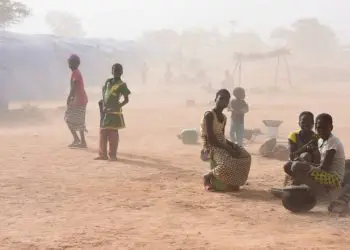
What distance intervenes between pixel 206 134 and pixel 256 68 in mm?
39552

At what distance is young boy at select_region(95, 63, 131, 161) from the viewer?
8570 millimetres

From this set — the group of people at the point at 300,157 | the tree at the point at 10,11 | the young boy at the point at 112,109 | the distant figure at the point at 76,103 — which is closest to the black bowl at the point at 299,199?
the group of people at the point at 300,157

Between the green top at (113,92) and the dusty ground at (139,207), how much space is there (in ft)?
3.29

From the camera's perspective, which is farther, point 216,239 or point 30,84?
point 30,84

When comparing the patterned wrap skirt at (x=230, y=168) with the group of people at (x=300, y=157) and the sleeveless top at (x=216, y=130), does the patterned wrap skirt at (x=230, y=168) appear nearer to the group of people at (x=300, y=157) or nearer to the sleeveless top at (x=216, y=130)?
the group of people at (x=300, y=157)

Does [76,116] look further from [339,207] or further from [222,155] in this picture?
[339,207]

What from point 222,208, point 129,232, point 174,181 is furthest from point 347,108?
point 129,232

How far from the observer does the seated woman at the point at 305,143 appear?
5.80 m

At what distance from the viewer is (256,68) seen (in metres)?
45.0

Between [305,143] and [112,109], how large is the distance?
12.7ft

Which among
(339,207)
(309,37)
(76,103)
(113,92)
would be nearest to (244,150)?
(339,207)

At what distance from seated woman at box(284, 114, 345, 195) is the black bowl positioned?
0.66ft

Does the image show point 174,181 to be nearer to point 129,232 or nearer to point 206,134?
point 206,134

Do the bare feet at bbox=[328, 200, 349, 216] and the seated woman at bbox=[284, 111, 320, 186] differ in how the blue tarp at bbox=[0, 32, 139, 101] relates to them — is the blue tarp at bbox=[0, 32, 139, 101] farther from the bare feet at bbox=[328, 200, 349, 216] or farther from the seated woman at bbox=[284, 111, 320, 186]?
the bare feet at bbox=[328, 200, 349, 216]
